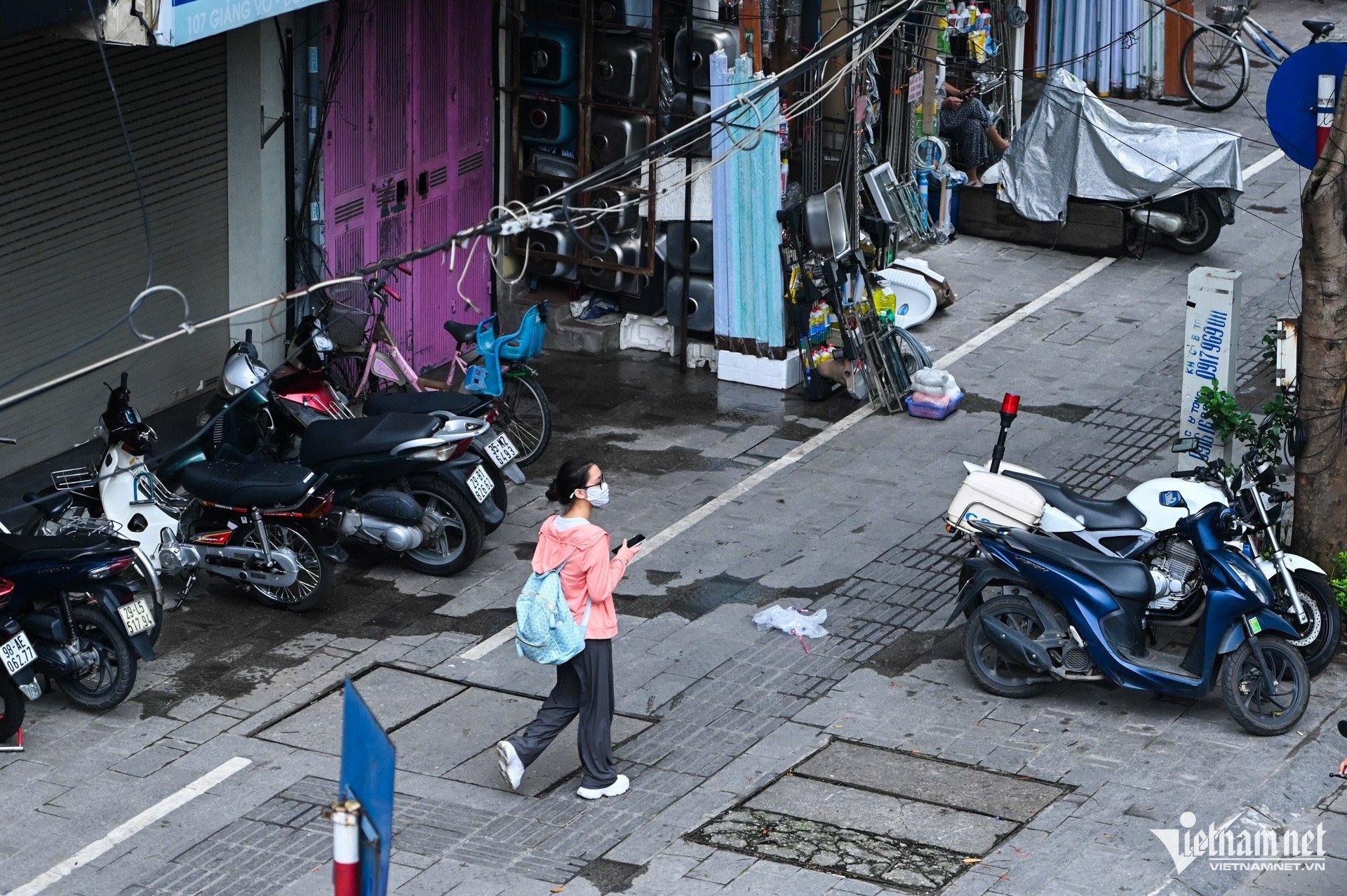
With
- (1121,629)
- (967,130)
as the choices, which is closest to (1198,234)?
(967,130)

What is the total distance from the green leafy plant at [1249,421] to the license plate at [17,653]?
633 cm

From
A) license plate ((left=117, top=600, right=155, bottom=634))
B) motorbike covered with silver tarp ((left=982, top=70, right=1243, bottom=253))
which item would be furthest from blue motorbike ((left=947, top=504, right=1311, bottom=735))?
motorbike covered with silver tarp ((left=982, top=70, right=1243, bottom=253))

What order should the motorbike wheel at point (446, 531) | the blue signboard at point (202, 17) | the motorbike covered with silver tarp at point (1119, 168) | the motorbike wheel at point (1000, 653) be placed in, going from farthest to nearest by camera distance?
the motorbike covered with silver tarp at point (1119, 168), the motorbike wheel at point (446, 531), the blue signboard at point (202, 17), the motorbike wheel at point (1000, 653)

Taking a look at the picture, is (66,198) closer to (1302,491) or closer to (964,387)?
(964,387)

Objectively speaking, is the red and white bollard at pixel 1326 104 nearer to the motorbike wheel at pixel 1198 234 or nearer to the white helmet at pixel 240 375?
the white helmet at pixel 240 375

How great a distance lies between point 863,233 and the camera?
48.1 ft

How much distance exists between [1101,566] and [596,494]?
264cm

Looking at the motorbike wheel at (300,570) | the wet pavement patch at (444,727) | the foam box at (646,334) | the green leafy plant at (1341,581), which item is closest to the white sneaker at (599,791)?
the wet pavement patch at (444,727)

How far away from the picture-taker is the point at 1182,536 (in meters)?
9.21

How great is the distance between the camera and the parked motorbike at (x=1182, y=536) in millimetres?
9102

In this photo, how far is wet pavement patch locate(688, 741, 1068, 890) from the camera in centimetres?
757

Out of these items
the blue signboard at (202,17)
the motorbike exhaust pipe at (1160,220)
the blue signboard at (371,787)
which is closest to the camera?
the blue signboard at (371,787)

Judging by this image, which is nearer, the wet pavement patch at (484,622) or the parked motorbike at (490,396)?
the wet pavement patch at (484,622)

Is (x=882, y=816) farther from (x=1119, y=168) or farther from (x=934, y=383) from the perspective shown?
(x=1119, y=168)
